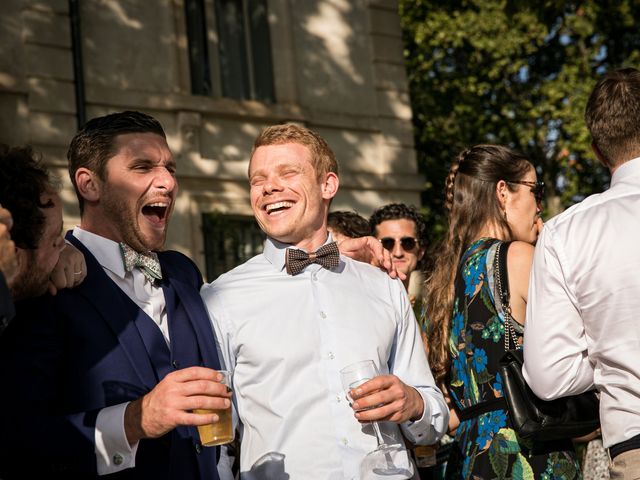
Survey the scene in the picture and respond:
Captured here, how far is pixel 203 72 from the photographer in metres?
11.9

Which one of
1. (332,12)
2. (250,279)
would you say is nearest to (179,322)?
(250,279)

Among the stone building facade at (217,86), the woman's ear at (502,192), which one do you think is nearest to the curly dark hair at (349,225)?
the woman's ear at (502,192)

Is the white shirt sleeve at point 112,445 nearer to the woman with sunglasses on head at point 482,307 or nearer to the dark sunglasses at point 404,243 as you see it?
the woman with sunglasses on head at point 482,307

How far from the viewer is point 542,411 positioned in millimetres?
3311

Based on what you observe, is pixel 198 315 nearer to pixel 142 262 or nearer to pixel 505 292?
pixel 142 262

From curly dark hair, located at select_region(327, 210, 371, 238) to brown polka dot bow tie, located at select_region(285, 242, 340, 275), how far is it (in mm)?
2125

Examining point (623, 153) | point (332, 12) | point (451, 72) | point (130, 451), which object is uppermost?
point (451, 72)

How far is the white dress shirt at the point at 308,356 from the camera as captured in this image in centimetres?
331

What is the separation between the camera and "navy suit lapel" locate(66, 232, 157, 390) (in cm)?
305

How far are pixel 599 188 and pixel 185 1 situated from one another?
11860 millimetres

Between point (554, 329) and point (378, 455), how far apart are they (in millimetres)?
785

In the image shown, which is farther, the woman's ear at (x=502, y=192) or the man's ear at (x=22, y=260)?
the woman's ear at (x=502, y=192)

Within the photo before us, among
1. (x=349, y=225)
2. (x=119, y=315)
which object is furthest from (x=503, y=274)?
(x=349, y=225)

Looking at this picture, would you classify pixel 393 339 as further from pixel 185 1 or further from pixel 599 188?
pixel 599 188
